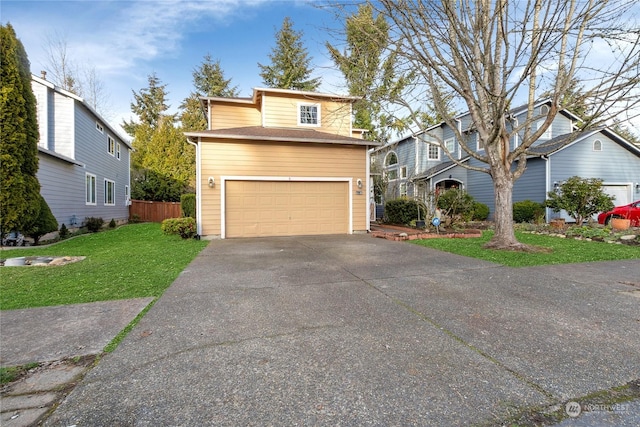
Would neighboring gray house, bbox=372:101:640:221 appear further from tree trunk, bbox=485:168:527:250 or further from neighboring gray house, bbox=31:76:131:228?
neighboring gray house, bbox=31:76:131:228

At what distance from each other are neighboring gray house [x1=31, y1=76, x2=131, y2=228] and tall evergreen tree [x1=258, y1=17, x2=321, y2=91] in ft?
47.4

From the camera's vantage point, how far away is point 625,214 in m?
11.6

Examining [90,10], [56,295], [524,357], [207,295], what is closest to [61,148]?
[90,10]

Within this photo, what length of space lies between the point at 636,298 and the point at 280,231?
883 centimetres

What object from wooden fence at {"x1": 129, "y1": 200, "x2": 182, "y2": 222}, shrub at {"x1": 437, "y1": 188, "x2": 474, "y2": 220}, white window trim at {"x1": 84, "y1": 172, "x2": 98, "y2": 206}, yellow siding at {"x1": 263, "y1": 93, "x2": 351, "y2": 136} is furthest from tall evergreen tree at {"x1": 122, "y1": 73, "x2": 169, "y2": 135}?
shrub at {"x1": 437, "y1": 188, "x2": 474, "y2": 220}

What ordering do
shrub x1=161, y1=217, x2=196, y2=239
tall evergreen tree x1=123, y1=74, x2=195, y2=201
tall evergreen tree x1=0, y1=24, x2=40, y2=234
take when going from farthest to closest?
tall evergreen tree x1=123, y1=74, x2=195, y2=201, shrub x1=161, y1=217, x2=196, y2=239, tall evergreen tree x1=0, y1=24, x2=40, y2=234

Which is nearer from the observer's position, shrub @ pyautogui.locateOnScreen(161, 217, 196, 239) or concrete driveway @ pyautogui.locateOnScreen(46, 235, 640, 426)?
concrete driveway @ pyautogui.locateOnScreen(46, 235, 640, 426)

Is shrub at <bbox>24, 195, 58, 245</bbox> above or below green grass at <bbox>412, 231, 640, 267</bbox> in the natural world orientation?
above

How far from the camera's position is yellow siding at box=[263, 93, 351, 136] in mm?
12930

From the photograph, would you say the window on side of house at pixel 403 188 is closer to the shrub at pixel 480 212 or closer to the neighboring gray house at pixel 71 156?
the shrub at pixel 480 212

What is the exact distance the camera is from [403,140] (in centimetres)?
2181

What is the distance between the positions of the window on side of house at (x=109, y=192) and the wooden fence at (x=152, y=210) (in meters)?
2.90

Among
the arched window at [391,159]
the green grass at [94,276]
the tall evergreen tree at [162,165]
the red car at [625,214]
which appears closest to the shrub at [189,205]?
the green grass at [94,276]

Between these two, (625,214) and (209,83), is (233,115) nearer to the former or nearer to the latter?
(625,214)
